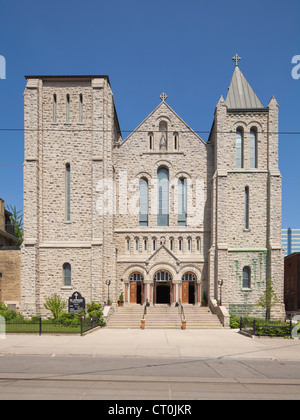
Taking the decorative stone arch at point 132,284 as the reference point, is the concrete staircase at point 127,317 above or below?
below

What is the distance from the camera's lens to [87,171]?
3011 centimetres

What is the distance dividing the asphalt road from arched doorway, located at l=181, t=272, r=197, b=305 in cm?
1819

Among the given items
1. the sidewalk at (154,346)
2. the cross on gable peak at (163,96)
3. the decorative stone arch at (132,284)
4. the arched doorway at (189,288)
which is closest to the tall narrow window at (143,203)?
the decorative stone arch at (132,284)

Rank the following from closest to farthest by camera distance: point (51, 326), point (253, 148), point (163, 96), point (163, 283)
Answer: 1. point (51, 326)
2. point (253, 148)
3. point (163, 283)
4. point (163, 96)

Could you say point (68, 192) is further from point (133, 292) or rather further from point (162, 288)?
point (162, 288)

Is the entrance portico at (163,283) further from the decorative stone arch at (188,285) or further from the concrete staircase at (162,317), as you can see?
the concrete staircase at (162,317)

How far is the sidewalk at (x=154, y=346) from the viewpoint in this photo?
47.4 ft

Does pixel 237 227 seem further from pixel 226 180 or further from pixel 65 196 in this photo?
pixel 65 196

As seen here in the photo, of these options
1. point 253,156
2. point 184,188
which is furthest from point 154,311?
point 253,156

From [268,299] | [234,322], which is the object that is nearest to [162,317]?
[234,322]

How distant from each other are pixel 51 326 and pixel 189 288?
13.5m

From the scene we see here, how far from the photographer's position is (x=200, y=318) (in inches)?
1094

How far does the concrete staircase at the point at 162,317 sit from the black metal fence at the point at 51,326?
3035 mm

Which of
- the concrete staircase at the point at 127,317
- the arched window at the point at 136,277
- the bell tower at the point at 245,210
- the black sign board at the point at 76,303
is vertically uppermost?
the bell tower at the point at 245,210
